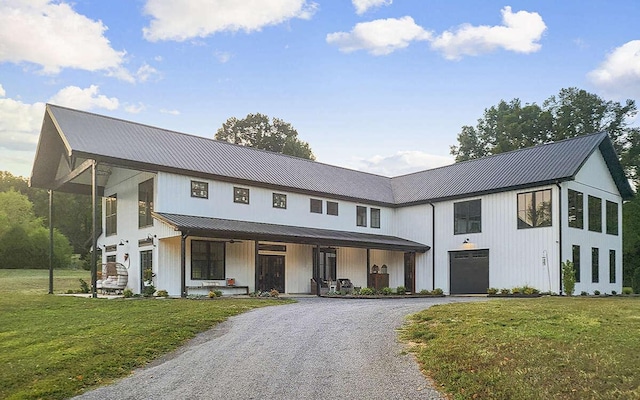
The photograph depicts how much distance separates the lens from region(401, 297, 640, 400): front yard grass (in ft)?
25.5

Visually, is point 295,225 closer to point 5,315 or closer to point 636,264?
point 5,315

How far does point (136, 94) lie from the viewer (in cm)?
2511

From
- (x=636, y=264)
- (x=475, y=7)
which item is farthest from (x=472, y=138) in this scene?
(x=475, y=7)

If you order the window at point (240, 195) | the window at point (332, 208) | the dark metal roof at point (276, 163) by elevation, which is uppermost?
the dark metal roof at point (276, 163)

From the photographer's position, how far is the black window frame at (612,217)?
93.8ft

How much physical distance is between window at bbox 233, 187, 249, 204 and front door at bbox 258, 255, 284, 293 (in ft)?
8.27

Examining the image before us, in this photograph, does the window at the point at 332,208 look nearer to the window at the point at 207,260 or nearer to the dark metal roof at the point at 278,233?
the dark metal roof at the point at 278,233

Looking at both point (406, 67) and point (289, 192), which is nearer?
point (406, 67)

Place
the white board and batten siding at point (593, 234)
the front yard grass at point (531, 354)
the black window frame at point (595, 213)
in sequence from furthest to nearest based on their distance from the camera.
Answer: the black window frame at point (595, 213), the white board and batten siding at point (593, 234), the front yard grass at point (531, 354)

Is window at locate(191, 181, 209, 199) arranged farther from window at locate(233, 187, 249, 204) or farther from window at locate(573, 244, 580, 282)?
window at locate(573, 244, 580, 282)

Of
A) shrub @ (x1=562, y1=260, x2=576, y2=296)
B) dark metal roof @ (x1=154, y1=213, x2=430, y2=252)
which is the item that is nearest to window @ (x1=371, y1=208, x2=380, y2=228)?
dark metal roof @ (x1=154, y1=213, x2=430, y2=252)

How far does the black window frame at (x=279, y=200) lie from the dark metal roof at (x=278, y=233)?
99 cm

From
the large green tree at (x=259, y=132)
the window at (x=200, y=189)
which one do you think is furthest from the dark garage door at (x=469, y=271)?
the large green tree at (x=259, y=132)

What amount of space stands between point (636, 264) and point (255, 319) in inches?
1286
